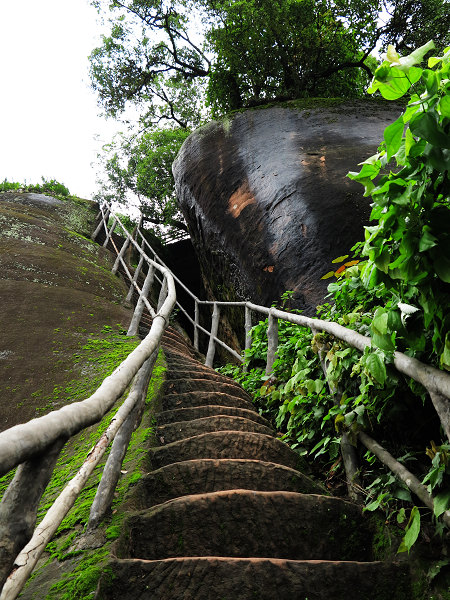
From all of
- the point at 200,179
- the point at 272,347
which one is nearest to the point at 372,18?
the point at 200,179

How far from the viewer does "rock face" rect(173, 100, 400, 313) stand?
16.8 ft

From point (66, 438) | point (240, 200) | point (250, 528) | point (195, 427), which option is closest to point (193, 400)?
point (195, 427)

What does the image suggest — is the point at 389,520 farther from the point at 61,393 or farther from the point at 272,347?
the point at 61,393

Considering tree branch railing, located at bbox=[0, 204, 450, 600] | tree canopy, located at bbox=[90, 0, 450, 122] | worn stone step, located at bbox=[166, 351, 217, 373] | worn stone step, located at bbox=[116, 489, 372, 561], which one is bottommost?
worn stone step, located at bbox=[116, 489, 372, 561]

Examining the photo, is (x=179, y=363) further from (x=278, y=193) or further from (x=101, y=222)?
(x=101, y=222)

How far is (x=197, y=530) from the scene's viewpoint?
173 cm

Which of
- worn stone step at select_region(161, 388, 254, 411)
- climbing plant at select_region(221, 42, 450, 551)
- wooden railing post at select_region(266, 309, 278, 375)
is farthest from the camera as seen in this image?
wooden railing post at select_region(266, 309, 278, 375)

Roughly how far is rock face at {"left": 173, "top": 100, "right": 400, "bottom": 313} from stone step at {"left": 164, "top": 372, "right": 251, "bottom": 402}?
56.8 inches

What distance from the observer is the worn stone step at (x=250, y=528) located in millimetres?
1676

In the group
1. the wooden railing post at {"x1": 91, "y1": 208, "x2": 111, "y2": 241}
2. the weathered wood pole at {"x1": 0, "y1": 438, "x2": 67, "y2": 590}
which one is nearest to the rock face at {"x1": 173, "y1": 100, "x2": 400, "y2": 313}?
the wooden railing post at {"x1": 91, "y1": 208, "x2": 111, "y2": 241}

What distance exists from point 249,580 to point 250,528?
314 millimetres

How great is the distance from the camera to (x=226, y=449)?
237 cm

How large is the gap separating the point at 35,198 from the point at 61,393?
29.3 ft

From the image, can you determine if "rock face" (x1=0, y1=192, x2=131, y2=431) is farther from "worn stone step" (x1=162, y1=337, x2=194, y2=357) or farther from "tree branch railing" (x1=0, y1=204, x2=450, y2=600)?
"tree branch railing" (x1=0, y1=204, x2=450, y2=600)
